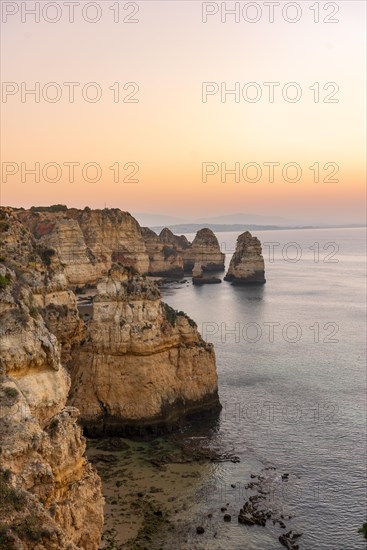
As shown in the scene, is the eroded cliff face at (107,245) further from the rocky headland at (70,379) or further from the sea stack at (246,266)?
the sea stack at (246,266)

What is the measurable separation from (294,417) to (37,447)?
29414 mm

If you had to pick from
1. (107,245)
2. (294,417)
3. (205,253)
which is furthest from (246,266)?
(294,417)

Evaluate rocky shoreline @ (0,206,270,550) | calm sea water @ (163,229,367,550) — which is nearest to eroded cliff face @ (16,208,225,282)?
rocky shoreline @ (0,206,270,550)

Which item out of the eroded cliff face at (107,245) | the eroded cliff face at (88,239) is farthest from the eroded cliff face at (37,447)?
the eroded cliff face at (88,239)

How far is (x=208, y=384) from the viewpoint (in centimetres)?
4166

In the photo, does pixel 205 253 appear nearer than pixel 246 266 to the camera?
No

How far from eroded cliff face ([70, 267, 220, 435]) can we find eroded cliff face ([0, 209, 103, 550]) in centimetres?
1626

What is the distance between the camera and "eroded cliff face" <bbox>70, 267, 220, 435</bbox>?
124ft

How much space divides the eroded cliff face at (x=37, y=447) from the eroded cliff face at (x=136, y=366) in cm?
1626

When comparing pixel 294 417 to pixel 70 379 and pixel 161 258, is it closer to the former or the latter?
pixel 70 379

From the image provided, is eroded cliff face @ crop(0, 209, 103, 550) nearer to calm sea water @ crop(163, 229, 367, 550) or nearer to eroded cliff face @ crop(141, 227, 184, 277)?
calm sea water @ crop(163, 229, 367, 550)

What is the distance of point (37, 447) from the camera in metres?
16.2

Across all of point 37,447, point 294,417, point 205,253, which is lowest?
point 294,417

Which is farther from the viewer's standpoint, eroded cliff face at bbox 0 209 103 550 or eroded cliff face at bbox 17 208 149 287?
eroded cliff face at bbox 17 208 149 287
